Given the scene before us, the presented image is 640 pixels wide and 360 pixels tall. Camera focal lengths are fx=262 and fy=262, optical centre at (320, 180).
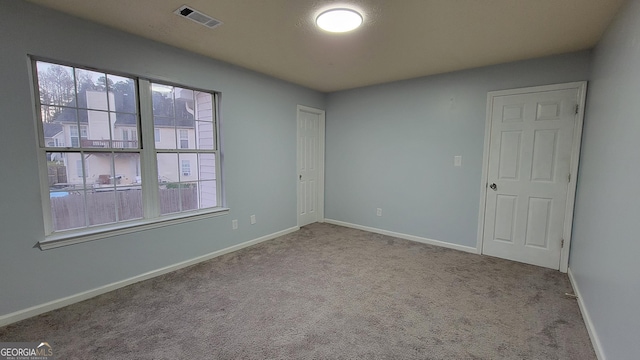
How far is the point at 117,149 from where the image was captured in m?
2.49

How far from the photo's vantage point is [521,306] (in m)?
2.26

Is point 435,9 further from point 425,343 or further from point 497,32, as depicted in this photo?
point 425,343

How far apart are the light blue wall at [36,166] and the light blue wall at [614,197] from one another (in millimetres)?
3458

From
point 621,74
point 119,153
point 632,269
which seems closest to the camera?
point 632,269

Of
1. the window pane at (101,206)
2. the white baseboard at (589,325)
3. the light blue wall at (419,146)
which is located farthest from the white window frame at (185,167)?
the white baseboard at (589,325)

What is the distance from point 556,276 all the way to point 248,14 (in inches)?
156

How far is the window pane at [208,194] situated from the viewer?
325 centimetres

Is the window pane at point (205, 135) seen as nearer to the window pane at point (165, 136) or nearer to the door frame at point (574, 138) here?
the window pane at point (165, 136)

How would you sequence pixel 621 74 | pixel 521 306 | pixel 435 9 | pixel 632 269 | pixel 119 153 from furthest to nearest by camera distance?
pixel 119 153 < pixel 521 306 < pixel 435 9 < pixel 621 74 < pixel 632 269

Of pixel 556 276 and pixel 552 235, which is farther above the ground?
pixel 552 235

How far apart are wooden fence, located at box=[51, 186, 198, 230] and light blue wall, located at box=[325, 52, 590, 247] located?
109 inches

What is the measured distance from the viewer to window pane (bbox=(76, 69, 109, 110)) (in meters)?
2.30

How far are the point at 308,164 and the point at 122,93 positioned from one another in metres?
2.77

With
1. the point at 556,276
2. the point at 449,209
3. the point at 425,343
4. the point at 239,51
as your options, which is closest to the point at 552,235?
the point at 556,276
